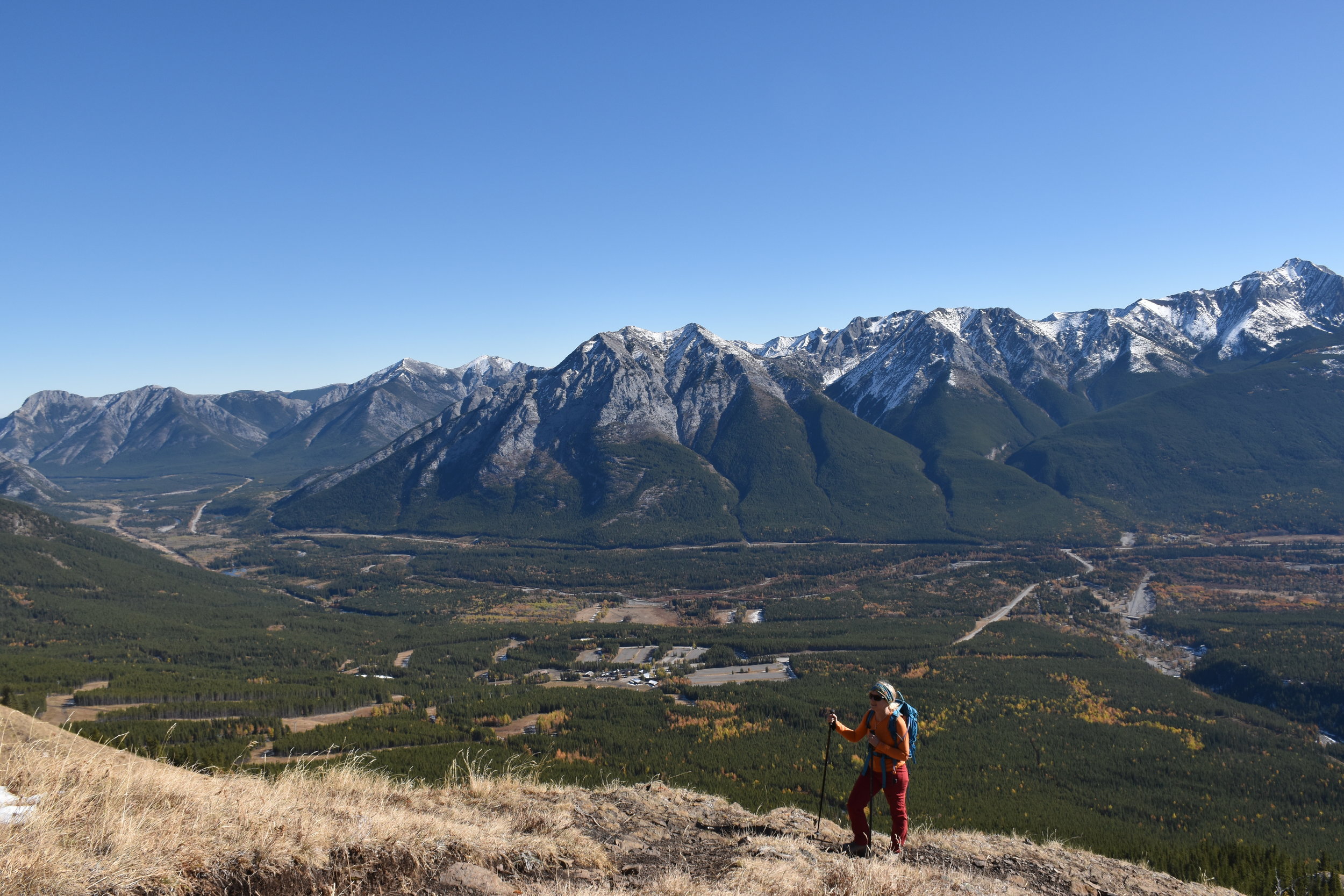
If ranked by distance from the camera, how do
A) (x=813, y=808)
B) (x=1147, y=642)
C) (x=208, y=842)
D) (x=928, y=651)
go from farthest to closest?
(x=1147, y=642) < (x=928, y=651) < (x=813, y=808) < (x=208, y=842)

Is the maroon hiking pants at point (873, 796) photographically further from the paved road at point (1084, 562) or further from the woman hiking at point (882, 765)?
the paved road at point (1084, 562)

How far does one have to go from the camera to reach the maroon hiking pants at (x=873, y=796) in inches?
515

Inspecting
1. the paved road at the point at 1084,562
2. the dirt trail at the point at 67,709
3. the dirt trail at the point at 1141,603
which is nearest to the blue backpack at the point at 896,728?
the dirt trail at the point at 67,709

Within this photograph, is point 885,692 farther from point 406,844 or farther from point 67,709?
point 67,709

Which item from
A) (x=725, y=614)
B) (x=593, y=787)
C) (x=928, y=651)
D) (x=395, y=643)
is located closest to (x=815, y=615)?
(x=725, y=614)

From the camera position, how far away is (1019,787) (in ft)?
182

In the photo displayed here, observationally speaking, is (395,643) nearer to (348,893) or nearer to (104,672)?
(104,672)

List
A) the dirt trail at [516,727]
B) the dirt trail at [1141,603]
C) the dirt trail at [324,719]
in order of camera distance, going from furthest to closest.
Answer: the dirt trail at [1141,603], the dirt trail at [324,719], the dirt trail at [516,727]

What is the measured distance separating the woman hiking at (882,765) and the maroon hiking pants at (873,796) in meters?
0.01

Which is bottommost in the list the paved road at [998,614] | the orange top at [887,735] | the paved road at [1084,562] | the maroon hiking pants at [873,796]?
the paved road at [998,614]

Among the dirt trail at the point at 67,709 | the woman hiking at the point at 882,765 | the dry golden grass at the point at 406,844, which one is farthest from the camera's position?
the dirt trail at the point at 67,709

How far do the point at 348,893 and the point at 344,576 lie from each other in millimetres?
196025

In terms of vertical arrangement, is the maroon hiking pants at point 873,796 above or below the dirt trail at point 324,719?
above

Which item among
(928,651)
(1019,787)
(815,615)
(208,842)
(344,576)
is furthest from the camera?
(344,576)
